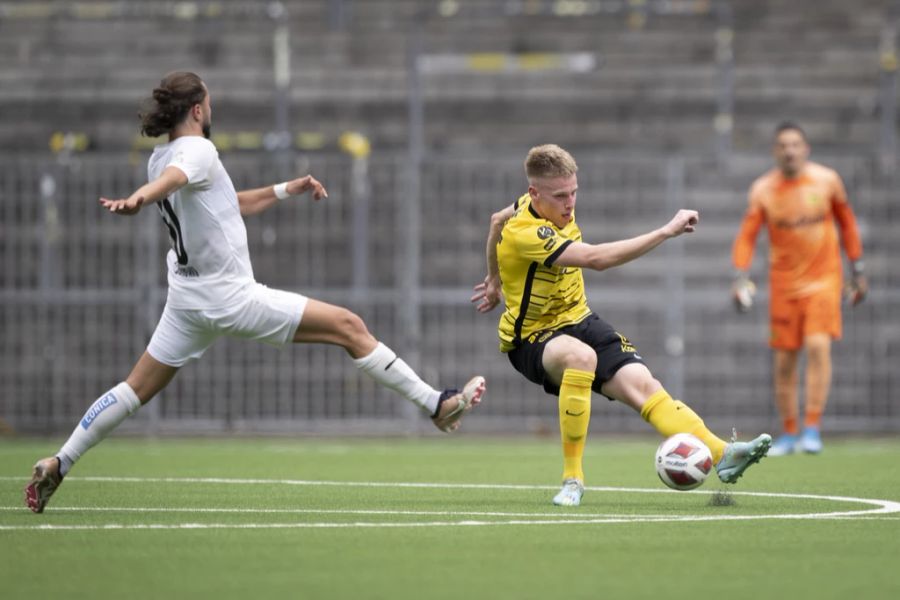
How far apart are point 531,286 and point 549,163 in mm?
647

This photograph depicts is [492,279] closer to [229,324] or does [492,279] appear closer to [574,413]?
[574,413]

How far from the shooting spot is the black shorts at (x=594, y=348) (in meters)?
8.03

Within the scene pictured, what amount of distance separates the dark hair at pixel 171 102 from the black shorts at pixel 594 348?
1899 mm

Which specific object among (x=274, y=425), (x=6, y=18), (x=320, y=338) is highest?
(x=6, y=18)

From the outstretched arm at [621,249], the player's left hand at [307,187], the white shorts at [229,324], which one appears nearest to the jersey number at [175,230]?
the white shorts at [229,324]

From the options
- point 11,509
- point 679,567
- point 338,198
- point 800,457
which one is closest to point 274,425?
point 338,198

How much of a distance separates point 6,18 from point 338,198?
491cm

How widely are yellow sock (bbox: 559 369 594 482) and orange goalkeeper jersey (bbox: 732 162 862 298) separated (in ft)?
16.5

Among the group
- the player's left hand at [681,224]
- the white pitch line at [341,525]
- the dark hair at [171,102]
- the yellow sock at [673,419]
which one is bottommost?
the white pitch line at [341,525]

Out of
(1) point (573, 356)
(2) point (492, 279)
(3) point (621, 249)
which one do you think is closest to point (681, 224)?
(3) point (621, 249)

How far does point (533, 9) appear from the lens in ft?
60.0

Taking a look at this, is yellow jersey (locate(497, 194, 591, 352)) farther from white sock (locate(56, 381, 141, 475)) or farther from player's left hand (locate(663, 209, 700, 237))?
white sock (locate(56, 381, 141, 475))

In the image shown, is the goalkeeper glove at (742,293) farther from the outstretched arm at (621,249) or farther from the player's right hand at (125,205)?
the player's right hand at (125,205)

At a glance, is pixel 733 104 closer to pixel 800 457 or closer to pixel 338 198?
pixel 338 198
